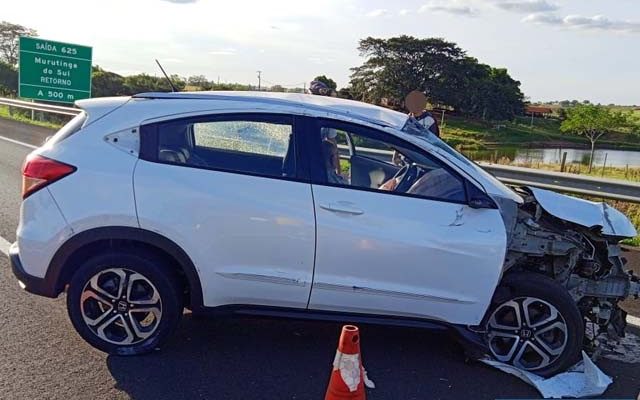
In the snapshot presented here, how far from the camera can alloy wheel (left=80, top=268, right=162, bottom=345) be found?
367 centimetres

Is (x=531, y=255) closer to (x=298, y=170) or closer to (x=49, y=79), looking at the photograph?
(x=298, y=170)

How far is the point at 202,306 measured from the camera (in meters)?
3.71

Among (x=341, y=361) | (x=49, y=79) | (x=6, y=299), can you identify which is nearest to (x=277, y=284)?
(x=341, y=361)

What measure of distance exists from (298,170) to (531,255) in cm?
163

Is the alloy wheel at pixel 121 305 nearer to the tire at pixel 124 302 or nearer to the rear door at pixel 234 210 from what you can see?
the tire at pixel 124 302

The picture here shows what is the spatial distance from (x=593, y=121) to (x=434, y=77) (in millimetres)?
18962

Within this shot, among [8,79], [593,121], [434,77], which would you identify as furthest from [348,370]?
[434,77]

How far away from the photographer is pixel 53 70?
17.6 metres

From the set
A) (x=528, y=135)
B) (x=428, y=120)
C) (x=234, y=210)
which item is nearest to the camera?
(x=234, y=210)

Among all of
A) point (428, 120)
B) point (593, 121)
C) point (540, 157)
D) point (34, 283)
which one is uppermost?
point (593, 121)

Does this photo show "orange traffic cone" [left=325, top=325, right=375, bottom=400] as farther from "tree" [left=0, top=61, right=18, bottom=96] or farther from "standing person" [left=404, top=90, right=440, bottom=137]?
"tree" [left=0, top=61, right=18, bottom=96]

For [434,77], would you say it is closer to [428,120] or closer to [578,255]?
[428,120]

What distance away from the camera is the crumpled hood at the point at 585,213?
386 centimetres

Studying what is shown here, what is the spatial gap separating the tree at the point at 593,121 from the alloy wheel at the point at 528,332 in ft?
196
